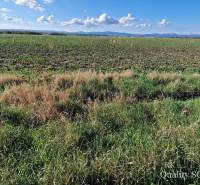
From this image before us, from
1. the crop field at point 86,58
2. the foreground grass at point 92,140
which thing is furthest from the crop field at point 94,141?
the crop field at point 86,58

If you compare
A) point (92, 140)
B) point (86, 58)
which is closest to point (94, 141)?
point (92, 140)

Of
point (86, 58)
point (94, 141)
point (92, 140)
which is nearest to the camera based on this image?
point (94, 141)

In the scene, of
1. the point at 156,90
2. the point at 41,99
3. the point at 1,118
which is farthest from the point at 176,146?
the point at 156,90

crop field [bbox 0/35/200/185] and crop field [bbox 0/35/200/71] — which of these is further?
crop field [bbox 0/35/200/71]

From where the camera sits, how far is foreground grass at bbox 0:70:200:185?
15.6 feet

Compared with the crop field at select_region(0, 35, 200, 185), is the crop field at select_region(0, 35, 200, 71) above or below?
below

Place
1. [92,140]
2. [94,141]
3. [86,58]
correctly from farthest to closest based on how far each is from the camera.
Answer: [86,58], [92,140], [94,141]

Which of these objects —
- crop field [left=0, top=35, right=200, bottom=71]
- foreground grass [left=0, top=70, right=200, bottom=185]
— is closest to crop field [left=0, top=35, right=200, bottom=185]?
foreground grass [left=0, top=70, right=200, bottom=185]

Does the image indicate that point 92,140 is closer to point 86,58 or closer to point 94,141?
point 94,141

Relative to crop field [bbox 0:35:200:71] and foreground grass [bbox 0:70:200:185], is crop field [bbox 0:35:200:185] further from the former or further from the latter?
crop field [bbox 0:35:200:71]

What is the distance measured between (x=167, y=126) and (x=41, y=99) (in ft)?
12.6

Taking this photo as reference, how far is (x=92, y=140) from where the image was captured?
6172 mm

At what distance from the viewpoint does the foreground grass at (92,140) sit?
475cm

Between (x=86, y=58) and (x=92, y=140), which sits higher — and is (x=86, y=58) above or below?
below
